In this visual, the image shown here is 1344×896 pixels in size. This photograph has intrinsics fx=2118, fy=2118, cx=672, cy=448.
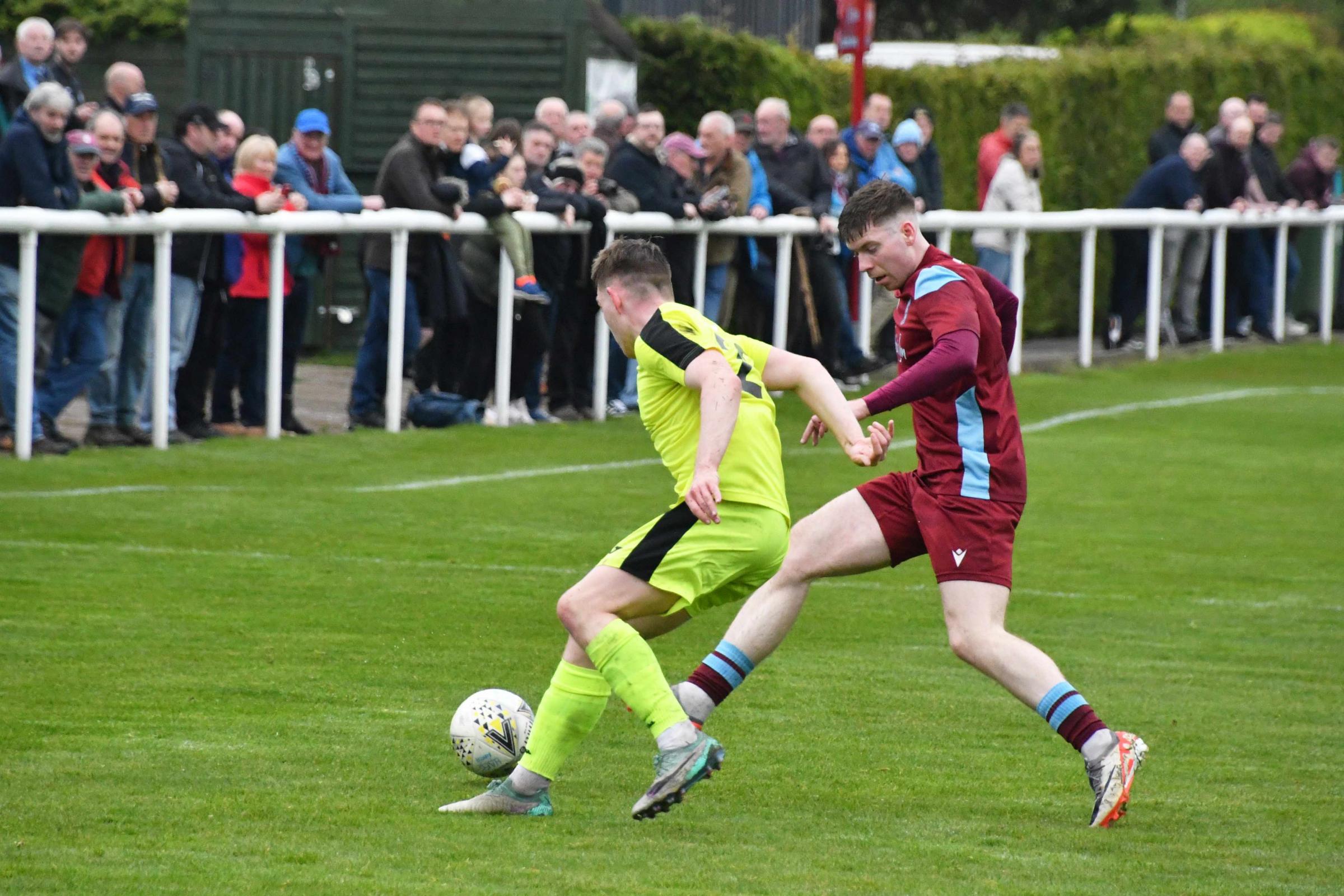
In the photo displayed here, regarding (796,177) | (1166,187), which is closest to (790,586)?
(796,177)

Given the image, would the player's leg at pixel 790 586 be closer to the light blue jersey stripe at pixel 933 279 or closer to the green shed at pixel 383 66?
the light blue jersey stripe at pixel 933 279

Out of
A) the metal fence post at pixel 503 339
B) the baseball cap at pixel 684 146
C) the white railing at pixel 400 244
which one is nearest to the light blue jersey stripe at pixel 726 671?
the white railing at pixel 400 244

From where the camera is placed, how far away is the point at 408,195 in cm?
1405

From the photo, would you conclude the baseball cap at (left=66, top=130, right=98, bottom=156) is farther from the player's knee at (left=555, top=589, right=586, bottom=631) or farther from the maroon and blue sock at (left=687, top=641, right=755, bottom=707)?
the player's knee at (left=555, top=589, right=586, bottom=631)

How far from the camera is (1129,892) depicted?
17.0 ft

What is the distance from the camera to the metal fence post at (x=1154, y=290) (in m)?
20.3

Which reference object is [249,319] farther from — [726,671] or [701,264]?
[726,671]

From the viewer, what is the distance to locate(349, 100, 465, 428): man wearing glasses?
13984 mm

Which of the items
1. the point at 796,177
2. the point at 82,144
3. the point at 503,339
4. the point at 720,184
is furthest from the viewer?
the point at 796,177

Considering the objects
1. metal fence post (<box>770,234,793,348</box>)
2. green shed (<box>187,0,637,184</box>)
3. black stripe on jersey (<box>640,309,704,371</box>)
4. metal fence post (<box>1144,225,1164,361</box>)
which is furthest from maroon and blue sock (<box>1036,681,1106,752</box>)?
metal fence post (<box>1144,225,1164,361</box>)

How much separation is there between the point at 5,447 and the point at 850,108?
11943mm

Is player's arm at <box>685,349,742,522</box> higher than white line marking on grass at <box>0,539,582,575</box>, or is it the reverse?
player's arm at <box>685,349,742,522</box>

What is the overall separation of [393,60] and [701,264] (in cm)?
512

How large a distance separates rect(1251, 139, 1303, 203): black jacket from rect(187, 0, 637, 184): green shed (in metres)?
7.59
